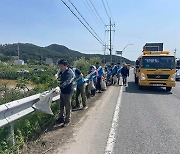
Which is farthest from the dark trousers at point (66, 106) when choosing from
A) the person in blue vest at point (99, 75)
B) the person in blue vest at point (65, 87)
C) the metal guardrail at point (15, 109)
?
the person in blue vest at point (99, 75)

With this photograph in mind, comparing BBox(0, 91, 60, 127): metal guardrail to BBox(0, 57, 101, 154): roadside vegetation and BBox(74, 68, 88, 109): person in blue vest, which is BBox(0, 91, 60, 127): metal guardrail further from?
BBox(74, 68, 88, 109): person in blue vest

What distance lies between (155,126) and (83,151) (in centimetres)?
279

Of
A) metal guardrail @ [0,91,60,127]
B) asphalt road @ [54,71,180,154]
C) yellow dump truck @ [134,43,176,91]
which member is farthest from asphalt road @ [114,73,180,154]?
yellow dump truck @ [134,43,176,91]

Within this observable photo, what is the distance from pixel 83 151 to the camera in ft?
15.9

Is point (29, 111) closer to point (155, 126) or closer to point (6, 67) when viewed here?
point (155, 126)

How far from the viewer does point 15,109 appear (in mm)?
4875

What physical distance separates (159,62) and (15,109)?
12938 millimetres

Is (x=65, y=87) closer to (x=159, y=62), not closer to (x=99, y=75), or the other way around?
(x=99, y=75)

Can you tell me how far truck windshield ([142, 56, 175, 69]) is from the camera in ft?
53.1

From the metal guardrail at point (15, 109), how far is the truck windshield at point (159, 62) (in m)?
11.6

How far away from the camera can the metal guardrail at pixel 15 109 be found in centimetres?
435

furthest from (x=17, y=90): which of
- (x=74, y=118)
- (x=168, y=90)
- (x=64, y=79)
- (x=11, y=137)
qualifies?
(x=168, y=90)

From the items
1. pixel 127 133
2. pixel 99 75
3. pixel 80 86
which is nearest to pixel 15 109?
pixel 127 133

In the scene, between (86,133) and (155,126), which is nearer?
(86,133)
